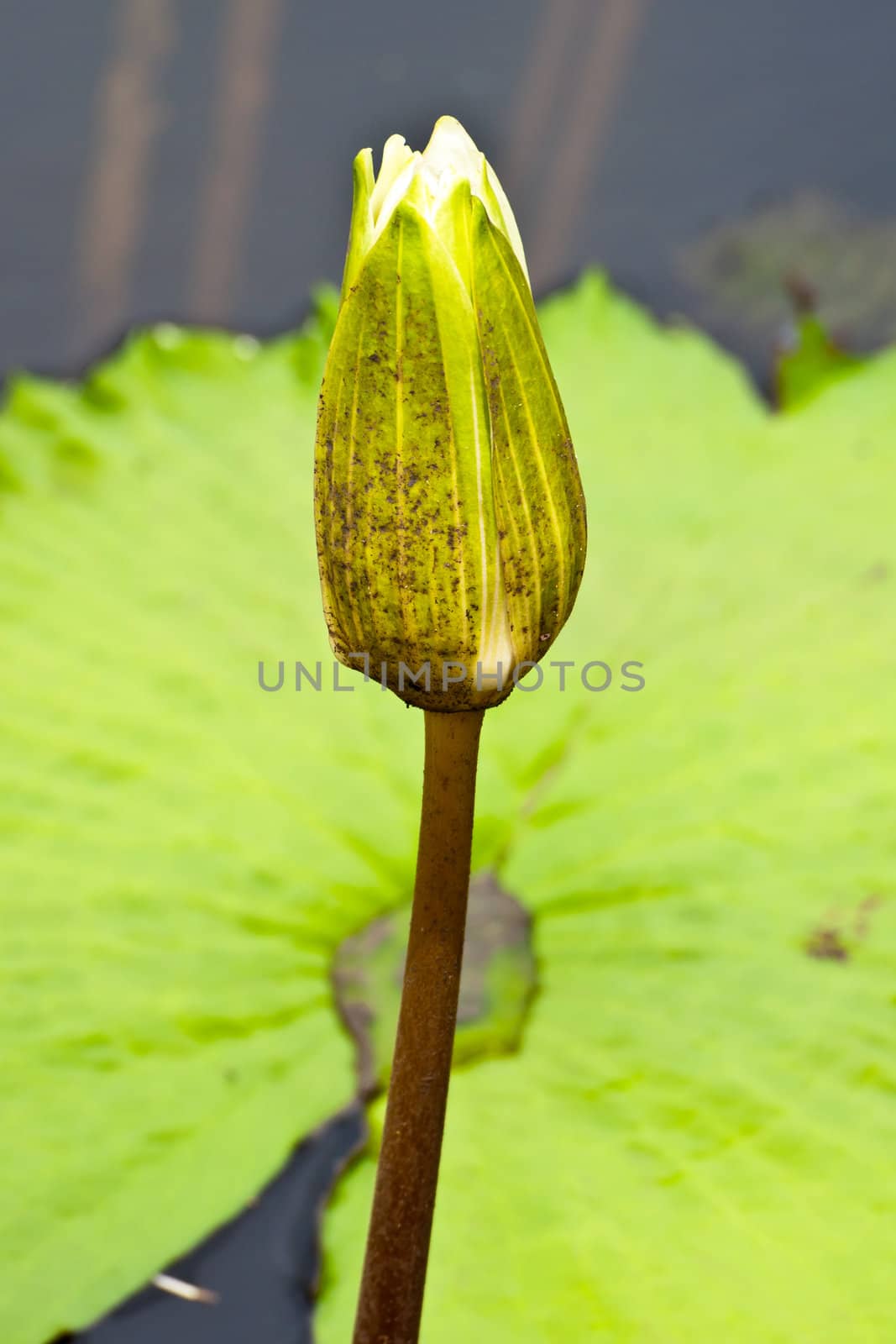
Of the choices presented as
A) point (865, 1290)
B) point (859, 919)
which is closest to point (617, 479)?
point (859, 919)

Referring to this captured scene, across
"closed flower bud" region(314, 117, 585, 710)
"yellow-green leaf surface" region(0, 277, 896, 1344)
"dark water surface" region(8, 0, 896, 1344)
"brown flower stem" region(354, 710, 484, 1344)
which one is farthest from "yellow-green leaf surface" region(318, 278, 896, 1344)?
"dark water surface" region(8, 0, 896, 1344)

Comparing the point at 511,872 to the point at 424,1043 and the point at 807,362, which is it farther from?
the point at 807,362

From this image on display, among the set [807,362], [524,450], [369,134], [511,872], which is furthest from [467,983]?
[369,134]

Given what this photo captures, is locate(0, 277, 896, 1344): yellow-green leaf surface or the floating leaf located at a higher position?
the floating leaf

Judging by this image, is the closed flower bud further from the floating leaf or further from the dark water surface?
the dark water surface

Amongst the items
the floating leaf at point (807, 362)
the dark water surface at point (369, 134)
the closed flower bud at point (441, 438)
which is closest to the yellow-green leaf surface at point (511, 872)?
the floating leaf at point (807, 362)

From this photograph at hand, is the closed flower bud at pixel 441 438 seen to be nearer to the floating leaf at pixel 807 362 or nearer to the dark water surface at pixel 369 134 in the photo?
the floating leaf at pixel 807 362
